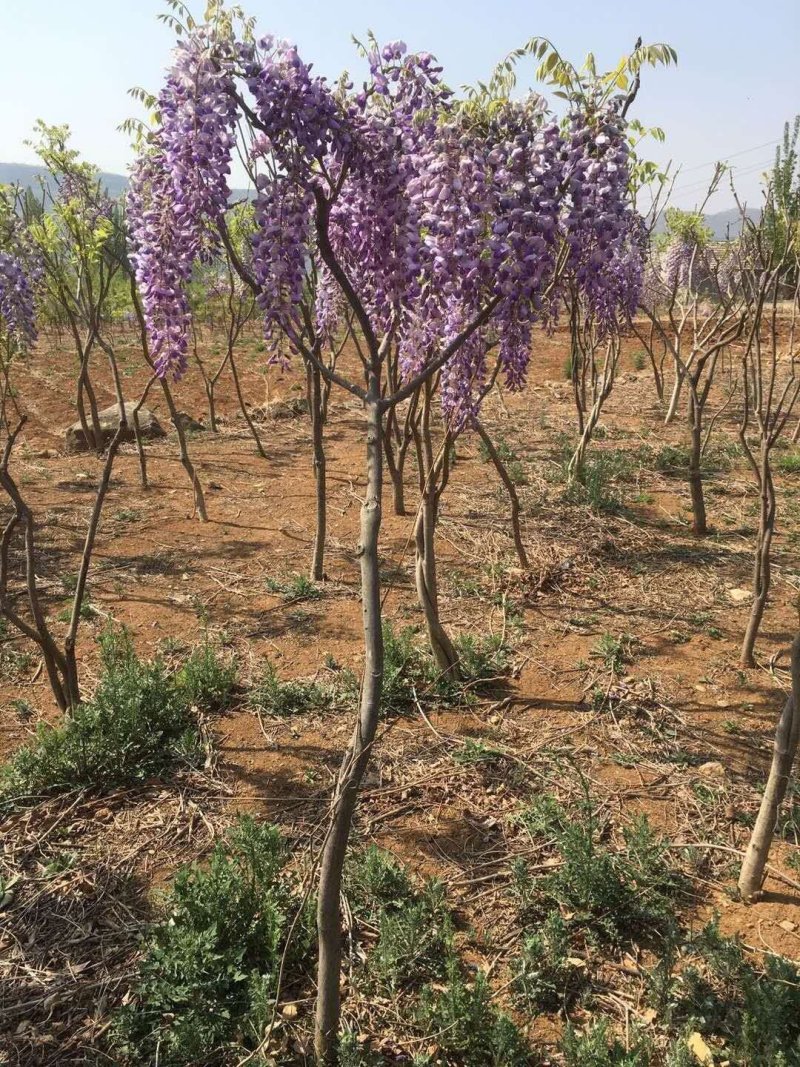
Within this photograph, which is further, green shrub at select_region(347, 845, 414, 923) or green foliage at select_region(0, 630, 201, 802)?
green foliage at select_region(0, 630, 201, 802)

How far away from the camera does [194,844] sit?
3.41 metres

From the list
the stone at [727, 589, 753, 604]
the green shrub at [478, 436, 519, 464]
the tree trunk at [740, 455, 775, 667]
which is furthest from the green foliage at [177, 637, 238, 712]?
the green shrub at [478, 436, 519, 464]

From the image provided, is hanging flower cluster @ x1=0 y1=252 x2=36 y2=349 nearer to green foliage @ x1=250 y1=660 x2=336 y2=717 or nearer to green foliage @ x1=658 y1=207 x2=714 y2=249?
green foliage @ x1=250 y1=660 x2=336 y2=717

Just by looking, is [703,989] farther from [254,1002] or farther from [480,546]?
[480,546]

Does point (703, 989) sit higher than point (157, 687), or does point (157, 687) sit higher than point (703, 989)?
point (157, 687)

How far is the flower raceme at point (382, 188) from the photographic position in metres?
2.29

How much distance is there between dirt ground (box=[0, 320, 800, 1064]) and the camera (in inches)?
121

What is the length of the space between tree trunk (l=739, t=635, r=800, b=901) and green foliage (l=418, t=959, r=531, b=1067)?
1186mm

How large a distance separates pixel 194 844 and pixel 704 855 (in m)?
2.29

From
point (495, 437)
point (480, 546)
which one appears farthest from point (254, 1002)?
point (495, 437)

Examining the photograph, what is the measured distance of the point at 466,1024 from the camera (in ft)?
8.11

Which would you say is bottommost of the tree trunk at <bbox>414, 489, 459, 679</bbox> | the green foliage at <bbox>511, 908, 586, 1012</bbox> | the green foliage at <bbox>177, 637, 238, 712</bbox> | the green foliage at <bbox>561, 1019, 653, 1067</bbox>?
the green foliage at <bbox>511, 908, 586, 1012</bbox>

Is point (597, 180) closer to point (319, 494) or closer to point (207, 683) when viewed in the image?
point (207, 683)

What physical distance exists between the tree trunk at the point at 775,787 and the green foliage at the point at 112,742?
2.70 metres
